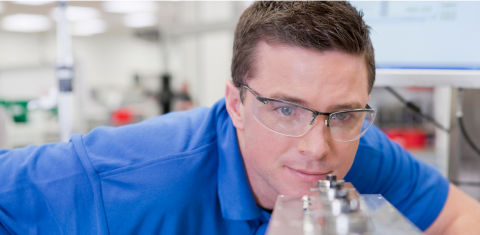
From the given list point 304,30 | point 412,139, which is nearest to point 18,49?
point 412,139

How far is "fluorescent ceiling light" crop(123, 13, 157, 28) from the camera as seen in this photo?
7.70m

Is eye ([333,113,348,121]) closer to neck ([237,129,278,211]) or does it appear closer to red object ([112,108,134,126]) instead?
neck ([237,129,278,211])

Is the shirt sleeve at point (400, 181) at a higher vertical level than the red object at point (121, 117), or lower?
higher

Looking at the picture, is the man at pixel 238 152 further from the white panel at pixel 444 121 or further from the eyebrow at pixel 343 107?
the white panel at pixel 444 121

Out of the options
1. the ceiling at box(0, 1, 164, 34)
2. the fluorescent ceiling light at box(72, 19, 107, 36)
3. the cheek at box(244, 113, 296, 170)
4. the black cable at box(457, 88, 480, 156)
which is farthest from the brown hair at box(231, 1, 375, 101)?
the fluorescent ceiling light at box(72, 19, 107, 36)

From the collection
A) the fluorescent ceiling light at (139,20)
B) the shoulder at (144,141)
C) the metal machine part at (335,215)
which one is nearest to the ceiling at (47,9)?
the fluorescent ceiling light at (139,20)

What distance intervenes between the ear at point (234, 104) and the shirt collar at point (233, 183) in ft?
0.14

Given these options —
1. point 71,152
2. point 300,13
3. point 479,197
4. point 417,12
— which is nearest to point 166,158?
point 71,152

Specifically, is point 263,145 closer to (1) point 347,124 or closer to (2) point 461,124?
(1) point 347,124

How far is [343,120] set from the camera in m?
0.79

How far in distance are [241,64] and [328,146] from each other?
30 cm

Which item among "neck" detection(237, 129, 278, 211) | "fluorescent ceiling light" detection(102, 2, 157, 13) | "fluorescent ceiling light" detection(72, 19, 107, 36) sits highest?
"fluorescent ceiling light" detection(102, 2, 157, 13)

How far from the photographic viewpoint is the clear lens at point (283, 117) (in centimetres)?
77

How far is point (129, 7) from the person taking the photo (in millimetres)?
6906
